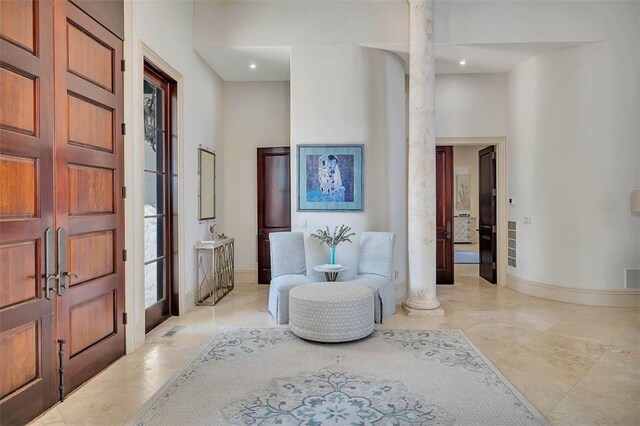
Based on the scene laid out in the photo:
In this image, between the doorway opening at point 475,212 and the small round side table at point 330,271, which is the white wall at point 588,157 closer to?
the doorway opening at point 475,212

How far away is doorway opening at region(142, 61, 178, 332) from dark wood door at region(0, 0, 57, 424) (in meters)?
1.48

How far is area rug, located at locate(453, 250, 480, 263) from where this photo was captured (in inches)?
340

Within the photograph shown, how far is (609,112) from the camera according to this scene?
4.79m

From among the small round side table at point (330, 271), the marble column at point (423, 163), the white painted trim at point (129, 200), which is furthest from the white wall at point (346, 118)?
the white painted trim at point (129, 200)

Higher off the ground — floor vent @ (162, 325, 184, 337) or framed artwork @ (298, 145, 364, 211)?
framed artwork @ (298, 145, 364, 211)

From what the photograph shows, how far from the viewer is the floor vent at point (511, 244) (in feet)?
19.1

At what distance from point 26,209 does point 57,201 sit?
0.25 metres

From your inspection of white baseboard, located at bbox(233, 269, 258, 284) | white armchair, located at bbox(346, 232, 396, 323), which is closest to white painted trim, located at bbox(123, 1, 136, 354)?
white armchair, located at bbox(346, 232, 396, 323)

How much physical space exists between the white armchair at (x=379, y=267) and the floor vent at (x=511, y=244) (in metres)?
2.50

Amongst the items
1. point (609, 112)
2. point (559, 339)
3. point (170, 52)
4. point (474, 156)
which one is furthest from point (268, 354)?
point (474, 156)

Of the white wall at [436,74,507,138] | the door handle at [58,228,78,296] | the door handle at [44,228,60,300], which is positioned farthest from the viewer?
the white wall at [436,74,507,138]

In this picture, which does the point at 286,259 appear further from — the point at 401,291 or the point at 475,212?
the point at 475,212

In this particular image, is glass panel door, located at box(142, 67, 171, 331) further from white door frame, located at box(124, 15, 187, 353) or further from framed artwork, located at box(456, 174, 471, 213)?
framed artwork, located at box(456, 174, 471, 213)

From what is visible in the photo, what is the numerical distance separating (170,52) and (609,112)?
564cm
